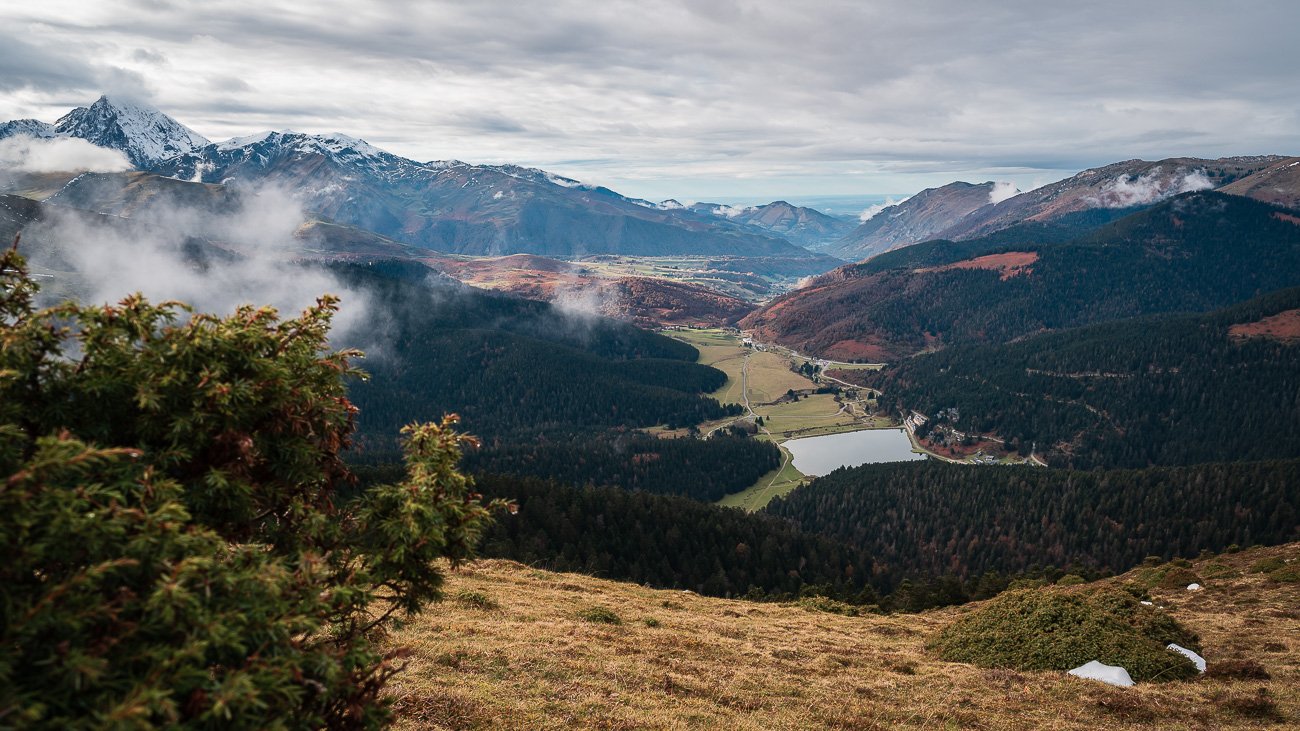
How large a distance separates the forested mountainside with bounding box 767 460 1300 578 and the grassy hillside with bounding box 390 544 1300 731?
103325 mm

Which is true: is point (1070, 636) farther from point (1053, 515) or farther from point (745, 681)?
point (1053, 515)

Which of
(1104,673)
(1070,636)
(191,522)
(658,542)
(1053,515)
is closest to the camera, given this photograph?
(191,522)

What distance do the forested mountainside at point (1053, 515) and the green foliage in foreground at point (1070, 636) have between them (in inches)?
3908

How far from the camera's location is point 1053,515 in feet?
479

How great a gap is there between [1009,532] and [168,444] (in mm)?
166507

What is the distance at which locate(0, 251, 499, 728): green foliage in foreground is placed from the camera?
773 cm

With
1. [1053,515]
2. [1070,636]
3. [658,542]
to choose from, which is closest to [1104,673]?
[1070,636]

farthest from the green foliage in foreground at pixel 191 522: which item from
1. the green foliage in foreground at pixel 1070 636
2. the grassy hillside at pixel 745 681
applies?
the green foliage in foreground at pixel 1070 636

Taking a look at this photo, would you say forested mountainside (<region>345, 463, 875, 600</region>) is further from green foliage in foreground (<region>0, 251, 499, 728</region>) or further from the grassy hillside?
green foliage in foreground (<region>0, 251, 499, 728</region>)

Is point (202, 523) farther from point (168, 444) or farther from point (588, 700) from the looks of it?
point (588, 700)

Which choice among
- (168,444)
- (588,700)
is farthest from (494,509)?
(588,700)

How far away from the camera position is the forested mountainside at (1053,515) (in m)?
133

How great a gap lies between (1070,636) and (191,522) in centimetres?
3609

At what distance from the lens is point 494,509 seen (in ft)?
44.5
